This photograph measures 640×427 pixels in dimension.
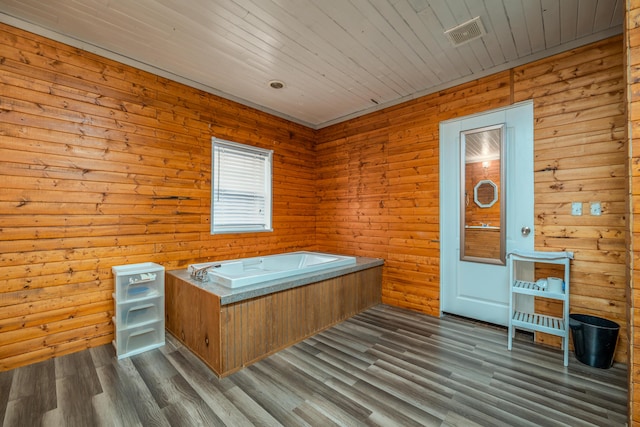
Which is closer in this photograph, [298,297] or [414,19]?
[414,19]

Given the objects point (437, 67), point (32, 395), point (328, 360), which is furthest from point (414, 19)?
point (32, 395)

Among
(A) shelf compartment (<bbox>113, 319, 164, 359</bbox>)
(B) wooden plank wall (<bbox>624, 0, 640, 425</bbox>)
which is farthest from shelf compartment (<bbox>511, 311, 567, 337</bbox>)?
(A) shelf compartment (<bbox>113, 319, 164, 359</bbox>)

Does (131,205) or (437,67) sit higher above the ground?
(437,67)

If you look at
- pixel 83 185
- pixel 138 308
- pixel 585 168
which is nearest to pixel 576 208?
pixel 585 168

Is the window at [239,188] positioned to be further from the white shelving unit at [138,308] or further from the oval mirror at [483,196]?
the oval mirror at [483,196]

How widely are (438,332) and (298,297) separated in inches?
58.1

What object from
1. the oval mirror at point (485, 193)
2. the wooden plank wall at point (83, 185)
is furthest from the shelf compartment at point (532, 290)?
the wooden plank wall at point (83, 185)

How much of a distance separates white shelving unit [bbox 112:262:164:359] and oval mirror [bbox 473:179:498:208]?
3.28 m

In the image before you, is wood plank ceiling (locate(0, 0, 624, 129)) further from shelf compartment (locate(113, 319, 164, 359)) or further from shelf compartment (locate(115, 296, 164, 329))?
shelf compartment (locate(113, 319, 164, 359))

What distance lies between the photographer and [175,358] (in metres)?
2.32

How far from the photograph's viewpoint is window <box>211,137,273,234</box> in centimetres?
341

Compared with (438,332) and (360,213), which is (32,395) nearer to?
(438,332)

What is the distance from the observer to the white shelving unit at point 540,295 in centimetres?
224

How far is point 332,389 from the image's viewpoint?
1921 millimetres
